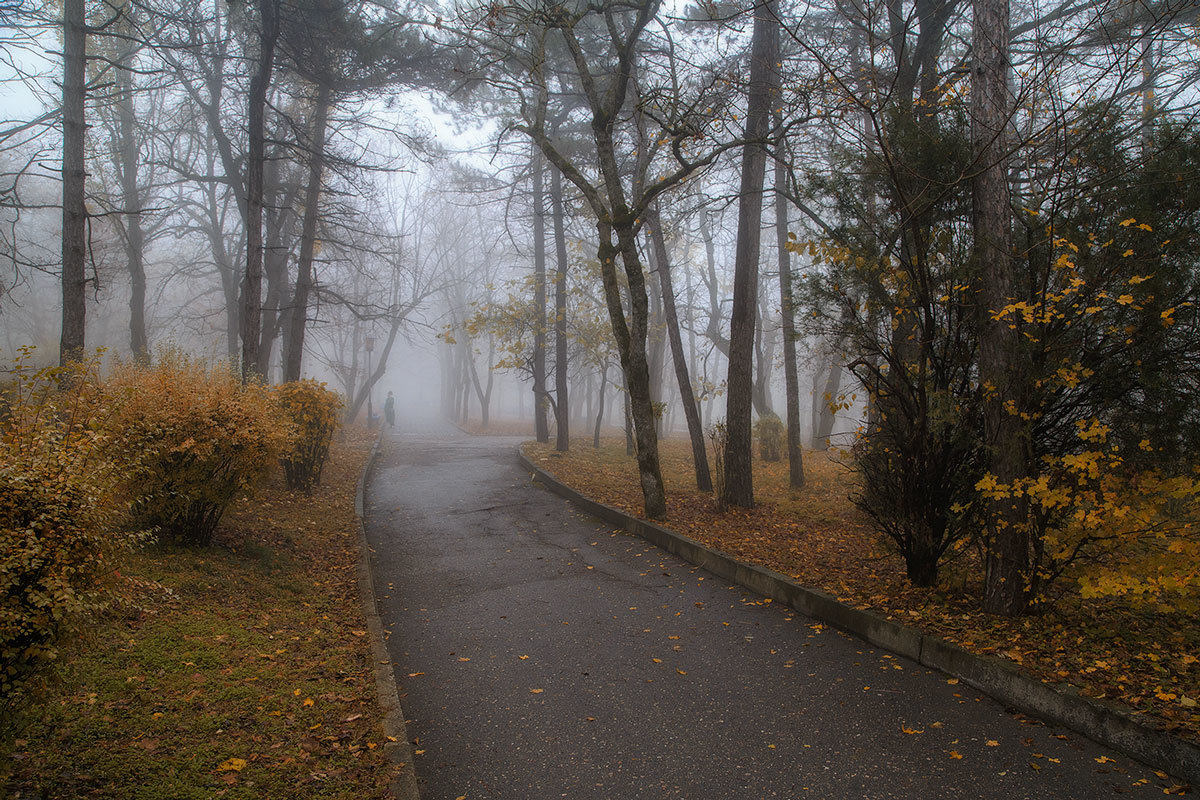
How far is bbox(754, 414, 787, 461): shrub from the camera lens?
17109mm

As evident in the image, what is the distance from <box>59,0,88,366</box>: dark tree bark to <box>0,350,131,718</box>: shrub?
839cm

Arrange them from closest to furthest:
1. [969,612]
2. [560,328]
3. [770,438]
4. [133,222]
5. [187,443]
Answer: [969,612] → [187,443] → [770,438] → [560,328] → [133,222]

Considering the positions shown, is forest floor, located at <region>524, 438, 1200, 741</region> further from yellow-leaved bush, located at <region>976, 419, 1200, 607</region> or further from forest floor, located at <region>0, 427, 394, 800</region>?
forest floor, located at <region>0, 427, 394, 800</region>

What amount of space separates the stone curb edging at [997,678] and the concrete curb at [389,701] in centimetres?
345

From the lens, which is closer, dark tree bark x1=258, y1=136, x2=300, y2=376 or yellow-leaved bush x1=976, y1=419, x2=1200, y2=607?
yellow-leaved bush x1=976, y1=419, x2=1200, y2=607

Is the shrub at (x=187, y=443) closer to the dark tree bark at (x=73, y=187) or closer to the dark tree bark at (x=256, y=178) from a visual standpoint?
the dark tree bark at (x=73, y=187)

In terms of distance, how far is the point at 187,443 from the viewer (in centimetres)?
574

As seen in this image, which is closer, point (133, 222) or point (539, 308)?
point (539, 308)

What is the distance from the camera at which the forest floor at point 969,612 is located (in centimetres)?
381

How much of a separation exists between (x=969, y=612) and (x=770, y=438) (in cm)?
1220

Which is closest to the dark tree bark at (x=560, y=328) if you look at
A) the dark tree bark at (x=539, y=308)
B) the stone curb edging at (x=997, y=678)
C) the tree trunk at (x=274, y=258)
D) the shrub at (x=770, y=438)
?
the dark tree bark at (x=539, y=308)

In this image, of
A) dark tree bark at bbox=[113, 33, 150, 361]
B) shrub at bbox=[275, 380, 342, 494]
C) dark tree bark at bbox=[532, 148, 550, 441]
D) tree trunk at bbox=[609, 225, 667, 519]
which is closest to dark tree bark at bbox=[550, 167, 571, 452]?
dark tree bark at bbox=[532, 148, 550, 441]

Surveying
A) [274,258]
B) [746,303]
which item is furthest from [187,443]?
[274,258]

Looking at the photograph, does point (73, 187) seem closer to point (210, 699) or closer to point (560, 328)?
point (210, 699)
